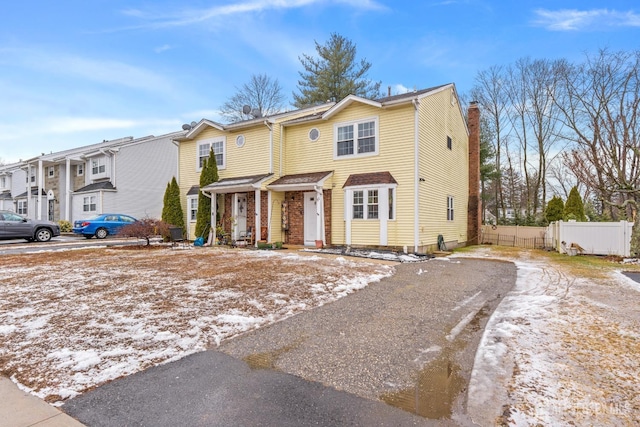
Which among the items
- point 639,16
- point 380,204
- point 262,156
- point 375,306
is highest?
point 639,16

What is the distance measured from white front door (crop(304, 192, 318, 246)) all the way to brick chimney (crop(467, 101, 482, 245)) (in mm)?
9358

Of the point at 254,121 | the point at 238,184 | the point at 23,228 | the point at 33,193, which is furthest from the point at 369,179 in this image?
the point at 33,193

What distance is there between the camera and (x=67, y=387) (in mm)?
2750

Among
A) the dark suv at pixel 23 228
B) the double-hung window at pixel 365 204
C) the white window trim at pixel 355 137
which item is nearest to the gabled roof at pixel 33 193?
the dark suv at pixel 23 228

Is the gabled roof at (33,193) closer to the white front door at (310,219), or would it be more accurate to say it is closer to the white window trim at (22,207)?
the white window trim at (22,207)

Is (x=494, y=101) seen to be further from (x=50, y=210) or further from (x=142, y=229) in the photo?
(x=50, y=210)

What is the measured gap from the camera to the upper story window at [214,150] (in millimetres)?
16688

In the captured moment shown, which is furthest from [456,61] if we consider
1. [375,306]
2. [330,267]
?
[375,306]

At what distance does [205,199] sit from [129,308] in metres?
11.8

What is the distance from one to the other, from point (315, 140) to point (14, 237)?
14709 millimetres

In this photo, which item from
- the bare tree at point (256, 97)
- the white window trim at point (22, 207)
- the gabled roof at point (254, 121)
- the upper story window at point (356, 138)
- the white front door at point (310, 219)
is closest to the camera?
the upper story window at point (356, 138)

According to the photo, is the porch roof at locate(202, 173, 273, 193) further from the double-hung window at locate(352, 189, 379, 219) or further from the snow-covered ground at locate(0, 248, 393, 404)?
the snow-covered ground at locate(0, 248, 393, 404)

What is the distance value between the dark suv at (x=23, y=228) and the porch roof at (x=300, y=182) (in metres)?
11.8

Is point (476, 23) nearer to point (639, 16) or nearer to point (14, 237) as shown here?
point (639, 16)
